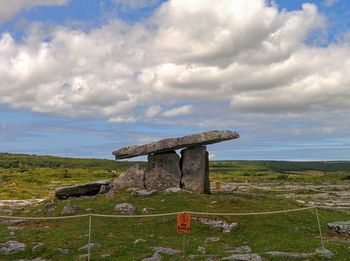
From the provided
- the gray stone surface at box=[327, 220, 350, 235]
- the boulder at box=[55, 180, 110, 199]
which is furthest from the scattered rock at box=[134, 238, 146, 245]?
the boulder at box=[55, 180, 110, 199]

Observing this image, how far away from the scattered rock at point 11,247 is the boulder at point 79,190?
17.5 m

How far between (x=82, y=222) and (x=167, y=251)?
395 inches

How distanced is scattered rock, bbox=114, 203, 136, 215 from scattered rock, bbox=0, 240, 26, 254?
9.05 m

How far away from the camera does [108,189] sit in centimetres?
4341

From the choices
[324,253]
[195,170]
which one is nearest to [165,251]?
[324,253]

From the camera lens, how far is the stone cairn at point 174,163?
130 ft

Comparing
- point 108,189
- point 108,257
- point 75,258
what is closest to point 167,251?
point 108,257

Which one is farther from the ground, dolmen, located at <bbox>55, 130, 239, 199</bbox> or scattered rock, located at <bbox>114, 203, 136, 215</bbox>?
dolmen, located at <bbox>55, 130, 239, 199</bbox>

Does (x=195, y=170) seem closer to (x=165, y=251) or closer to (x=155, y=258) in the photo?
(x=165, y=251)

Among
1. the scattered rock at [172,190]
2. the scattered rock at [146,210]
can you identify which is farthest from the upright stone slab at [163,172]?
the scattered rock at [146,210]

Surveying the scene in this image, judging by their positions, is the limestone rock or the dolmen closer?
the dolmen

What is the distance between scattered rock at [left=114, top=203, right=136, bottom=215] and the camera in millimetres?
33344

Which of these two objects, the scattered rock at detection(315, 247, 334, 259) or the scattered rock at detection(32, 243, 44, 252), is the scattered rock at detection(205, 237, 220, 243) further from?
the scattered rock at detection(32, 243, 44, 252)

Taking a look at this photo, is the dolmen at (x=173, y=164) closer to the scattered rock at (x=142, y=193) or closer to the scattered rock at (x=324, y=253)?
the scattered rock at (x=142, y=193)
